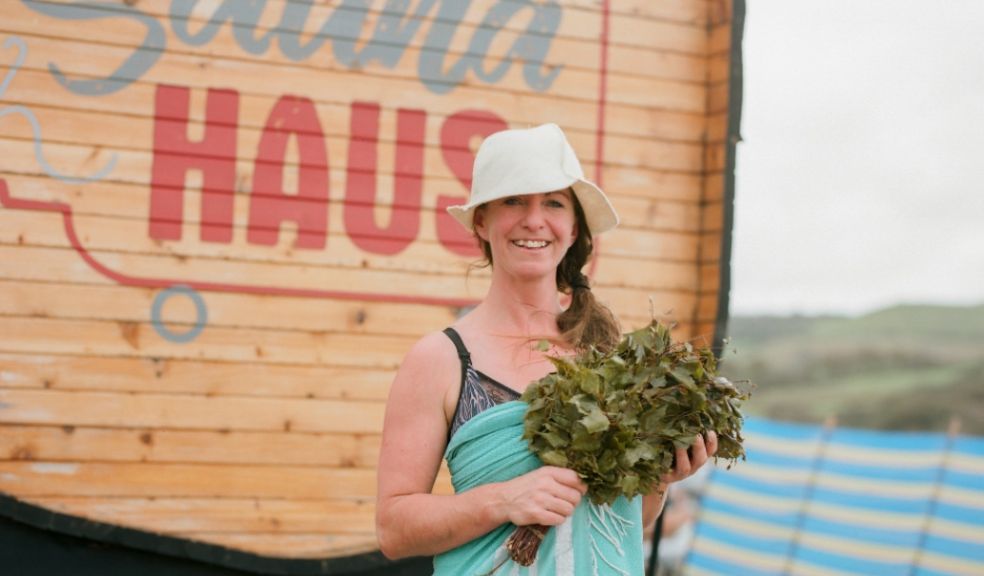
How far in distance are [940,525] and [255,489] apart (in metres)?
5.66

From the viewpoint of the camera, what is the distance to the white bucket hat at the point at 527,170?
2.74 meters

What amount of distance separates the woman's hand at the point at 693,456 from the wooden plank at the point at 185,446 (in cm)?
274

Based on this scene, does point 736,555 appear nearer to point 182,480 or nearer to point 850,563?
point 850,563

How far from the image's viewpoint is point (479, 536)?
262 centimetres

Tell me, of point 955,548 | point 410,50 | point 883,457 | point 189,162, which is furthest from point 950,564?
point 189,162

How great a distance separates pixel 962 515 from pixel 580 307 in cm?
673

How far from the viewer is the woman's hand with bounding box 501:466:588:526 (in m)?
2.49

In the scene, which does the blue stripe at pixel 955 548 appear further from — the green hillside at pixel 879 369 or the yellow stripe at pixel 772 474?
the green hillside at pixel 879 369

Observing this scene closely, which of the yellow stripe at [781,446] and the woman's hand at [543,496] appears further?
the yellow stripe at [781,446]

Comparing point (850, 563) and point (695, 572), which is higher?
point (850, 563)

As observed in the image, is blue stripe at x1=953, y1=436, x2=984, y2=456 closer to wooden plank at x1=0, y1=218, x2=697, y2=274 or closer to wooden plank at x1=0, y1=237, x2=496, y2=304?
wooden plank at x1=0, y1=218, x2=697, y2=274

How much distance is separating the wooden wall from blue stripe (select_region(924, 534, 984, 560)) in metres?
4.03

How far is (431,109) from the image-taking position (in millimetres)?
5434

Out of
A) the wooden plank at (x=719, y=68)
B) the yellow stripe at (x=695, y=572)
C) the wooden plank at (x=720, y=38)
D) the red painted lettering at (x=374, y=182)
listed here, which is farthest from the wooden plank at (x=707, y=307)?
the yellow stripe at (x=695, y=572)
